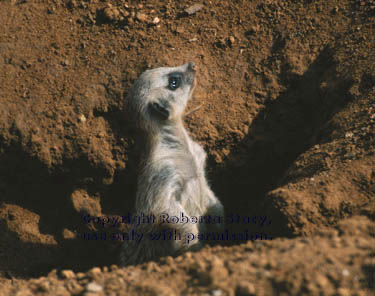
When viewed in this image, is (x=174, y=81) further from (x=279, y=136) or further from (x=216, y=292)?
(x=216, y=292)

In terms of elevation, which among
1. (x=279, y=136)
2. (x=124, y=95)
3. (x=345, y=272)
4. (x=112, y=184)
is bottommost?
(x=345, y=272)

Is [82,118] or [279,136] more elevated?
[82,118]

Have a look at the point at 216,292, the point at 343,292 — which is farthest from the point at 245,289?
the point at 343,292

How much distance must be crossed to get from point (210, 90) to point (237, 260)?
2.57m

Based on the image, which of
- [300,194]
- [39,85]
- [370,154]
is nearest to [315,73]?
[370,154]

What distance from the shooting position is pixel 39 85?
458 cm

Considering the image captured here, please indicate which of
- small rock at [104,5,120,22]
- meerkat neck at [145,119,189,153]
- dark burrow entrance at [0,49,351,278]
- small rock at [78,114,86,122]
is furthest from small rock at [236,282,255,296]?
small rock at [104,5,120,22]

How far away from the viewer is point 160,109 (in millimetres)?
3533

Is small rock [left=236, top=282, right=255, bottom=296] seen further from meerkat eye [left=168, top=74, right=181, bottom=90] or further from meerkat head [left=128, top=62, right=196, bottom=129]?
meerkat eye [left=168, top=74, right=181, bottom=90]

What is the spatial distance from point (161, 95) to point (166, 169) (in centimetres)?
68

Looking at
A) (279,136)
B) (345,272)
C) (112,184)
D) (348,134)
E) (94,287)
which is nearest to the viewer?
(345,272)

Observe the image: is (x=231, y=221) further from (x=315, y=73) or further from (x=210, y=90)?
(x=315, y=73)

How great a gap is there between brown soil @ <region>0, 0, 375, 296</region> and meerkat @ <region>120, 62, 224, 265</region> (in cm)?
33

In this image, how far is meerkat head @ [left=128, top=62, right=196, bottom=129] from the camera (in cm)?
356
